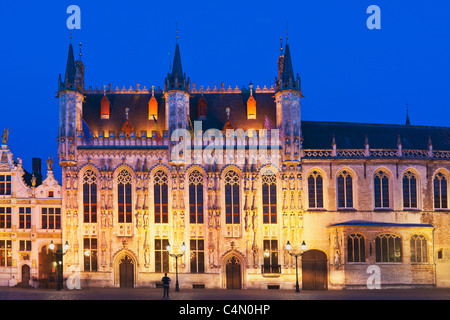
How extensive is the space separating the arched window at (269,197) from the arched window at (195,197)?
534 centimetres

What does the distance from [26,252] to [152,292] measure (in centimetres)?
1307

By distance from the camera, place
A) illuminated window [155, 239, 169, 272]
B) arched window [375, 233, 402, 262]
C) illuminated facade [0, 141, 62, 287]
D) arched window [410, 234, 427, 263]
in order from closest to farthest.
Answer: arched window [375, 233, 402, 262] → arched window [410, 234, 427, 263] → illuminated window [155, 239, 169, 272] → illuminated facade [0, 141, 62, 287]

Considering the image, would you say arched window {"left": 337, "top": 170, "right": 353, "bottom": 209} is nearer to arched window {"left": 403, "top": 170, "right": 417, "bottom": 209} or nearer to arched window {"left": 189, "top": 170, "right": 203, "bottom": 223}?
arched window {"left": 403, "top": 170, "right": 417, "bottom": 209}

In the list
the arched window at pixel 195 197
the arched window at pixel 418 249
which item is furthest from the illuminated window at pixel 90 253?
the arched window at pixel 418 249

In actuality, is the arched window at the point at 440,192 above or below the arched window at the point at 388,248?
above

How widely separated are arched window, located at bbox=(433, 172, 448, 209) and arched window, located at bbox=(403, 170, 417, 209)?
6.11ft

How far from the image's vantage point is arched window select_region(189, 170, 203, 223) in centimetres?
5609

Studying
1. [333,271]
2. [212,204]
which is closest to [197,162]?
[212,204]

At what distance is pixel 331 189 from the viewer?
56.4 metres

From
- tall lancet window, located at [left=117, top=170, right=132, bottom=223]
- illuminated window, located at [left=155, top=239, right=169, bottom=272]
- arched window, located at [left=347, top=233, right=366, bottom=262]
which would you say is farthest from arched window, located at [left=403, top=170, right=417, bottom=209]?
tall lancet window, located at [left=117, top=170, right=132, bottom=223]

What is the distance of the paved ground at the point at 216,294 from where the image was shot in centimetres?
4591

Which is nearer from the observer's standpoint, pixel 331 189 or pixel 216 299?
pixel 216 299

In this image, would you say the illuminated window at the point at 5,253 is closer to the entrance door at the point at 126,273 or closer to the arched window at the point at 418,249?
the entrance door at the point at 126,273

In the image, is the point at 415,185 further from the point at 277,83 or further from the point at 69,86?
the point at 69,86
